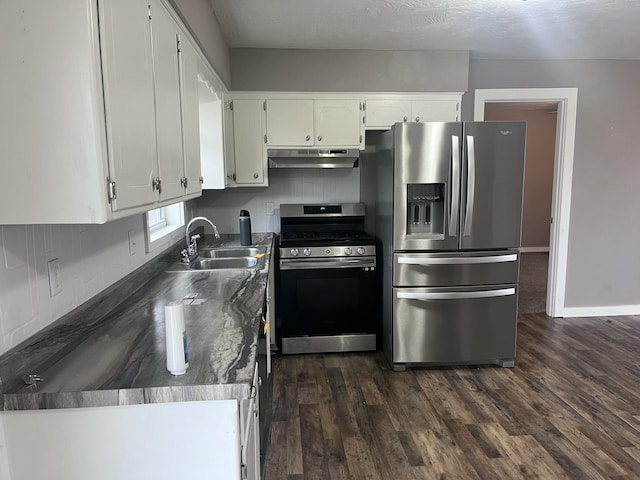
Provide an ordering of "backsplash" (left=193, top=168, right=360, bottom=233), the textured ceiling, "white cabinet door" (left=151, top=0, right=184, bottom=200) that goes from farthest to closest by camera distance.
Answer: "backsplash" (left=193, top=168, right=360, bottom=233), the textured ceiling, "white cabinet door" (left=151, top=0, right=184, bottom=200)

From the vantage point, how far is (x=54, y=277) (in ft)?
4.60

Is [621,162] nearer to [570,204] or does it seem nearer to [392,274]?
[570,204]

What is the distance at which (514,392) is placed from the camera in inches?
116

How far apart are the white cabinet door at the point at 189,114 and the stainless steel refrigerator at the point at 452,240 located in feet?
4.72

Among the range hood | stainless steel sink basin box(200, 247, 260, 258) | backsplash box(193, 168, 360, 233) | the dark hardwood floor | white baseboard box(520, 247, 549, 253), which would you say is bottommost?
the dark hardwood floor

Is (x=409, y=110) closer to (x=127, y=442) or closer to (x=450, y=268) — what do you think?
(x=450, y=268)

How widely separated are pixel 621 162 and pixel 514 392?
2.73 metres

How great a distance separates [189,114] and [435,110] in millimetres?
2359

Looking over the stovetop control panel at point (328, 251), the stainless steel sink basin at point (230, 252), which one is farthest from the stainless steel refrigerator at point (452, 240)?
the stainless steel sink basin at point (230, 252)

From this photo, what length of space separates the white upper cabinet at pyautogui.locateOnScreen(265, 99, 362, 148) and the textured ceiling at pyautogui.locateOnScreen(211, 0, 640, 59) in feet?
1.49

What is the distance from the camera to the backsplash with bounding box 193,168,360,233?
4.02 meters

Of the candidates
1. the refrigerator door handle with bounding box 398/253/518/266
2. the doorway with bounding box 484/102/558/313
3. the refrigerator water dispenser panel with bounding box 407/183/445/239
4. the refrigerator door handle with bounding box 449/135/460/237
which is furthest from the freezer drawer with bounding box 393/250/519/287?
the doorway with bounding box 484/102/558/313

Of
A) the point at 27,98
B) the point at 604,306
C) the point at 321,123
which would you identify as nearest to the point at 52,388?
the point at 27,98

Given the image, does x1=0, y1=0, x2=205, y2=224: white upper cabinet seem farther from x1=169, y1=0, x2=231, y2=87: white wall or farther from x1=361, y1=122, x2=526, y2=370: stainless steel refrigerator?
x1=361, y1=122, x2=526, y2=370: stainless steel refrigerator
